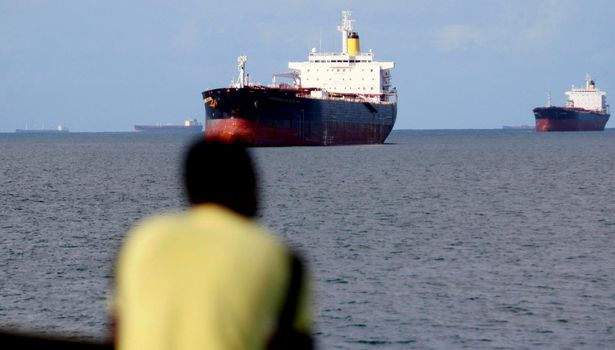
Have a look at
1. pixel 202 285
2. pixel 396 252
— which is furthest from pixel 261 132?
pixel 202 285

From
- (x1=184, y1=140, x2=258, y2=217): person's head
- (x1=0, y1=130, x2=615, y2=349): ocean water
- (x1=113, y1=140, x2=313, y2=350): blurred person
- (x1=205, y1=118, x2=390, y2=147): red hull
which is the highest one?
(x1=184, y1=140, x2=258, y2=217): person's head

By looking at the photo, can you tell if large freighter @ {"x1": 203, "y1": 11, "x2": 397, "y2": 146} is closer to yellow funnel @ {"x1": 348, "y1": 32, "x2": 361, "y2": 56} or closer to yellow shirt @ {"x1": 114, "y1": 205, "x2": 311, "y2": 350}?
yellow funnel @ {"x1": 348, "y1": 32, "x2": 361, "y2": 56}

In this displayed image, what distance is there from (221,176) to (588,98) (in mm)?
169893

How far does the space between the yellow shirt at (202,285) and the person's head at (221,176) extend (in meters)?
0.11

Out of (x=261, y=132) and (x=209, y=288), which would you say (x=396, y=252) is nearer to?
(x=209, y=288)

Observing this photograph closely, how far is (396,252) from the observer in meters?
24.0

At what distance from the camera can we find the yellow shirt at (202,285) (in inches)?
96.4

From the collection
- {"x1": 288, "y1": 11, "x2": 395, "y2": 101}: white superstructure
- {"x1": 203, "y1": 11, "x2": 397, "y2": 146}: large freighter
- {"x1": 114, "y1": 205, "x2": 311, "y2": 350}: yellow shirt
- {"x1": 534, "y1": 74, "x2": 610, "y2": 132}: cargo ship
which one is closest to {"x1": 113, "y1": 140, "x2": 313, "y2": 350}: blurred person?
{"x1": 114, "y1": 205, "x2": 311, "y2": 350}: yellow shirt

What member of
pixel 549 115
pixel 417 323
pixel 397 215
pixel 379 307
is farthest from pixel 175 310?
pixel 549 115

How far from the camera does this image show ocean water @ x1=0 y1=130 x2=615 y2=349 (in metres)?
15.7

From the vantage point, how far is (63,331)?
50.4ft

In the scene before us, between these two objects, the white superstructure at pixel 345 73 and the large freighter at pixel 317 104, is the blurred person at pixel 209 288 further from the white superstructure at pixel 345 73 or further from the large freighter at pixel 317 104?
the white superstructure at pixel 345 73

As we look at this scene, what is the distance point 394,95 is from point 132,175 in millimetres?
34789

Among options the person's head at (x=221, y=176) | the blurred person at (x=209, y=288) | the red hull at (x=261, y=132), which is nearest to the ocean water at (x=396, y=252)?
the person's head at (x=221, y=176)
